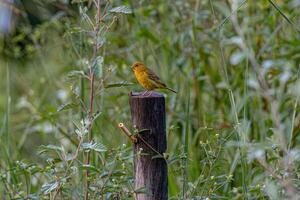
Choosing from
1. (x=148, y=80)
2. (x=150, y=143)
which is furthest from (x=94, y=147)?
(x=148, y=80)

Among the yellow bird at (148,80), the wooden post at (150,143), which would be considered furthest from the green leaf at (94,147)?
the yellow bird at (148,80)

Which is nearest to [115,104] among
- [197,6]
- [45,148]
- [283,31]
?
[197,6]

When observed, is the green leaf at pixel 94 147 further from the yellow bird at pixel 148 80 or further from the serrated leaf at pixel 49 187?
the yellow bird at pixel 148 80

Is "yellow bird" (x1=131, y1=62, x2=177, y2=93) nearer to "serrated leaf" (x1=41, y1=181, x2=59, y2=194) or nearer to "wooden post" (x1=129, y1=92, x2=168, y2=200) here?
"wooden post" (x1=129, y1=92, x2=168, y2=200)

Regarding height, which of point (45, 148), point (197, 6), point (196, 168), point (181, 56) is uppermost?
point (197, 6)

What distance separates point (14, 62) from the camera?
7.20 metres

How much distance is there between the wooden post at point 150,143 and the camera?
2084 mm

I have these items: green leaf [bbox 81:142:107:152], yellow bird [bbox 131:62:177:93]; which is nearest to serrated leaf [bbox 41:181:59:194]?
green leaf [bbox 81:142:107:152]

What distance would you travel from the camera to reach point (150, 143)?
6.83 feet

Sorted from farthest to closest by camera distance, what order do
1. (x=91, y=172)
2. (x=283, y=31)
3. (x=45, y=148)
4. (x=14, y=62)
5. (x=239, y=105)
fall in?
(x=14, y=62) < (x=283, y=31) < (x=239, y=105) < (x=91, y=172) < (x=45, y=148)

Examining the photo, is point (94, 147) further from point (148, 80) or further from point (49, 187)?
point (148, 80)

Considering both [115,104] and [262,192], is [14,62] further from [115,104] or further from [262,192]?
[262,192]

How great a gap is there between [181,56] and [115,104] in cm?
46

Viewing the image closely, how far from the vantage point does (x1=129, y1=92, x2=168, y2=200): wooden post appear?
2.08m
